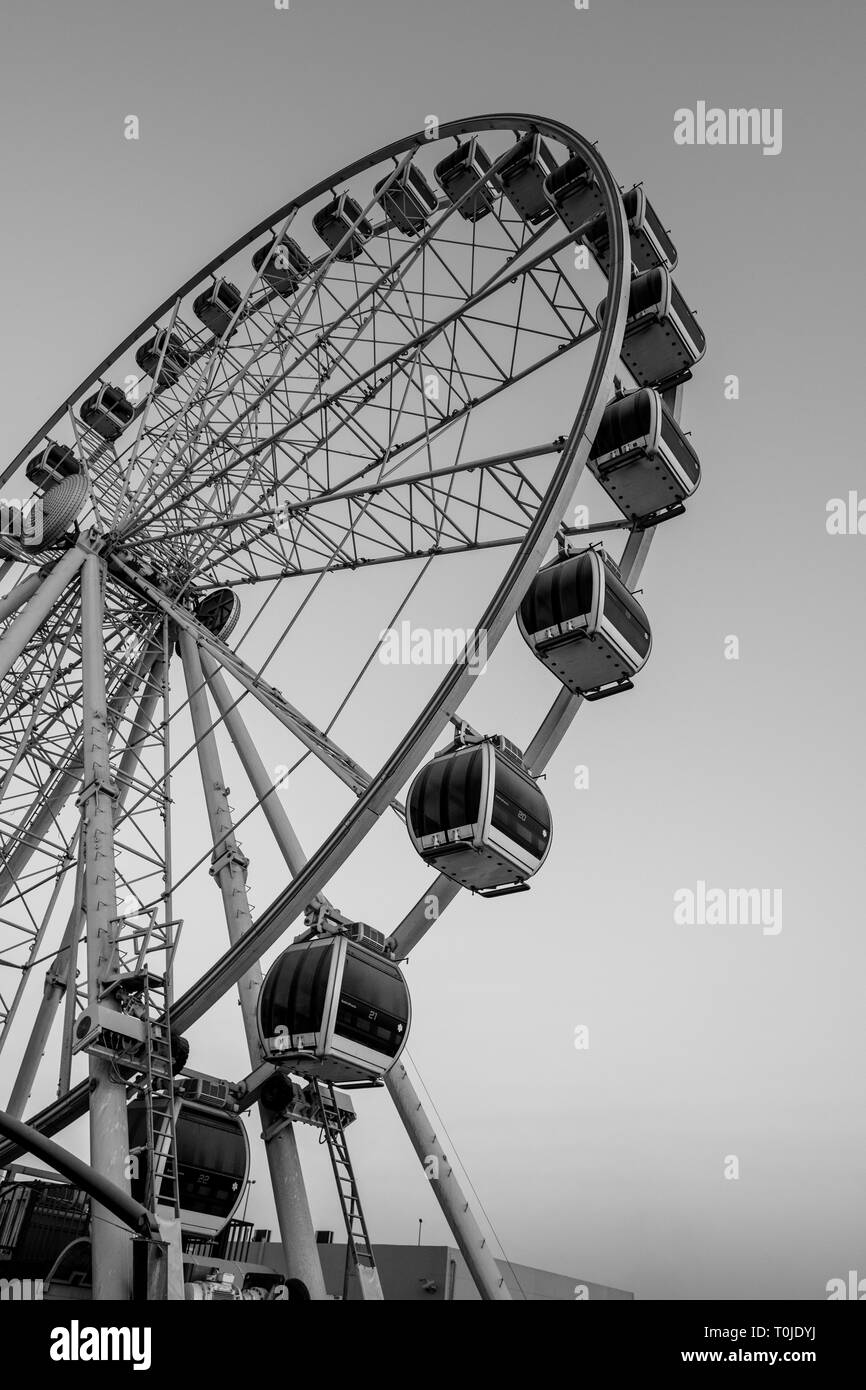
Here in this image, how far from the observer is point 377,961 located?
42.1 feet

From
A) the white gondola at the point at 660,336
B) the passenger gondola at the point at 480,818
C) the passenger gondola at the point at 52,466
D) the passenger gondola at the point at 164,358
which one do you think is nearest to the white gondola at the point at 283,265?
the passenger gondola at the point at 164,358

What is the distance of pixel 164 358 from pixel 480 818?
49.3 ft

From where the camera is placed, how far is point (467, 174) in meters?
21.0

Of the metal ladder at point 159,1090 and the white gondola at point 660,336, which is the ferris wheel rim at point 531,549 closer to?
the metal ladder at point 159,1090

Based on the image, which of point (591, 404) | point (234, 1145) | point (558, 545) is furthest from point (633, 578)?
point (234, 1145)

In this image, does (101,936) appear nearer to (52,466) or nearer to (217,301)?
(52,466)

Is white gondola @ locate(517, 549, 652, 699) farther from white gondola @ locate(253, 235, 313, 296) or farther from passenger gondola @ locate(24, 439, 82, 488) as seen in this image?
passenger gondola @ locate(24, 439, 82, 488)

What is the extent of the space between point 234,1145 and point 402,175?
52.2 ft

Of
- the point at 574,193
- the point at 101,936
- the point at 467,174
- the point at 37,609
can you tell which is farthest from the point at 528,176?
the point at 101,936

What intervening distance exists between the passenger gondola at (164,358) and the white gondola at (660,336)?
32.5 ft

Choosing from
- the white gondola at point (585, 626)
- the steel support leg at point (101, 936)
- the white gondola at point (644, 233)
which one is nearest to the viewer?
the steel support leg at point (101, 936)

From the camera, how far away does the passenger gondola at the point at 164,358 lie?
2367 cm

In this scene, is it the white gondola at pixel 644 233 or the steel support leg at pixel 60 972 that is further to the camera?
the steel support leg at pixel 60 972
